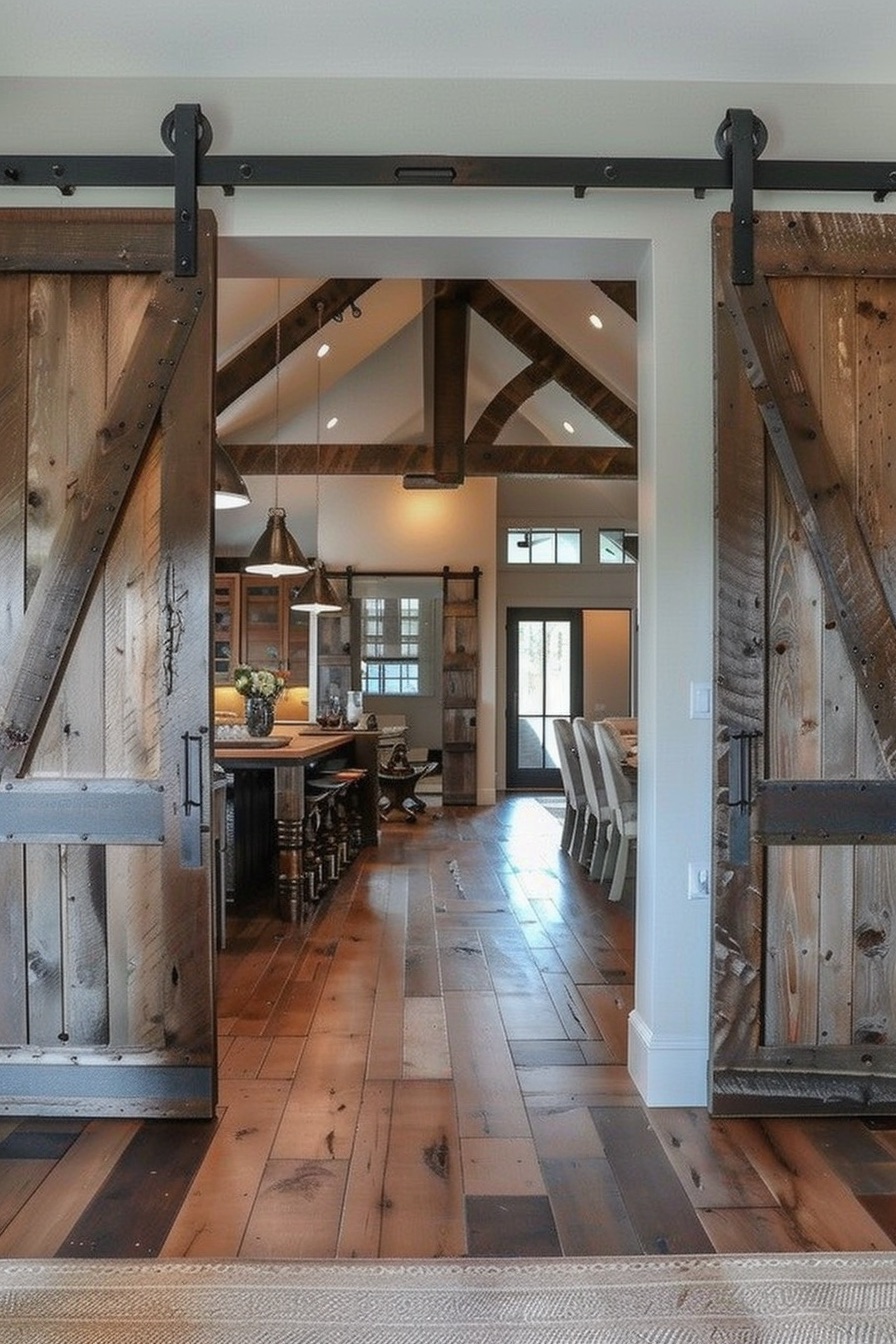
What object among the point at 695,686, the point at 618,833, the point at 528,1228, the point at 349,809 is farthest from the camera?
the point at 349,809

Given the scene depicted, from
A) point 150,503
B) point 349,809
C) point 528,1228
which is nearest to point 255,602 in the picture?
point 349,809

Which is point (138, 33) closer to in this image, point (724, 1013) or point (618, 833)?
point (724, 1013)

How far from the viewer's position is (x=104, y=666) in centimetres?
244

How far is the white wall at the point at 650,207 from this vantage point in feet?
8.13

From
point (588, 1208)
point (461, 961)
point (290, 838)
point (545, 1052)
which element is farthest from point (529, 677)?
point (588, 1208)

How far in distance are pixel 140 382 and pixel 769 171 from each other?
1864 millimetres

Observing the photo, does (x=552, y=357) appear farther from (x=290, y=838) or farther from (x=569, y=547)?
(x=290, y=838)

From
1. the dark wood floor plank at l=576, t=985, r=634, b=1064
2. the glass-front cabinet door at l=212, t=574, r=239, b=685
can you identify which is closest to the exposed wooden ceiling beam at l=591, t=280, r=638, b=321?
the dark wood floor plank at l=576, t=985, r=634, b=1064

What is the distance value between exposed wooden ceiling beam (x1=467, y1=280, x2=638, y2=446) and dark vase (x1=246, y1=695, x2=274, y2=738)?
4.29 m

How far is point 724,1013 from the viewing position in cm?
239

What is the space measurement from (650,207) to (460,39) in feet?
2.26

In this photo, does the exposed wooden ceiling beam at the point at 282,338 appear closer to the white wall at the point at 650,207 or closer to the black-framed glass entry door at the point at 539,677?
the white wall at the point at 650,207

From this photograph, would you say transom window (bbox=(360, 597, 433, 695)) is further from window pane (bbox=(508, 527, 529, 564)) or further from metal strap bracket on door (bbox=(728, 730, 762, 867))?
metal strap bracket on door (bbox=(728, 730, 762, 867))

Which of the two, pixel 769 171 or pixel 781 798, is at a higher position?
pixel 769 171
